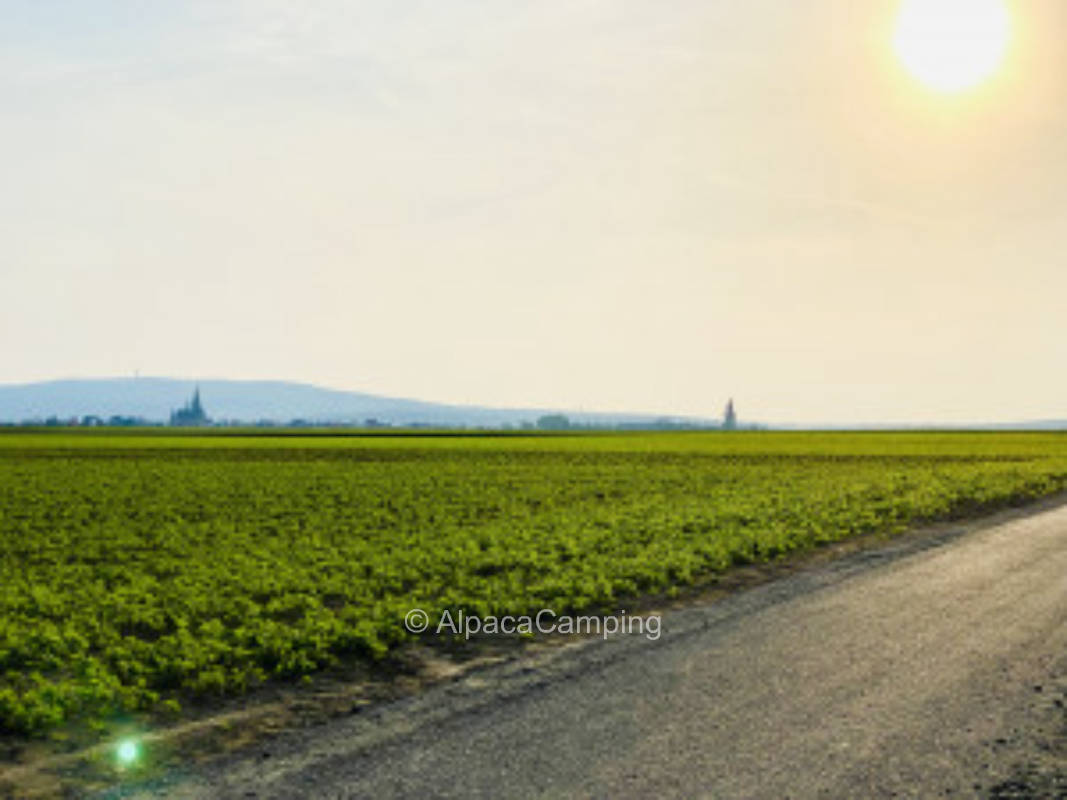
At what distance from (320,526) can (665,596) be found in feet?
45.6

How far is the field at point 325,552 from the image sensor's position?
474 inches

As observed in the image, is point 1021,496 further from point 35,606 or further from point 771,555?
point 35,606

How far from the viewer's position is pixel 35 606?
15.6 metres

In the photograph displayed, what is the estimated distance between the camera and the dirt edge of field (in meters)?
8.35

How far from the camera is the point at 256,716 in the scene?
10047 millimetres

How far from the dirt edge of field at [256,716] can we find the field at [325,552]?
41 cm

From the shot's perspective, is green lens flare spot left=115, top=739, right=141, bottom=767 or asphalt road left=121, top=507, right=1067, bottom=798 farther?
green lens flare spot left=115, top=739, right=141, bottom=767

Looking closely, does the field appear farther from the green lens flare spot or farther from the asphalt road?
the asphalt road

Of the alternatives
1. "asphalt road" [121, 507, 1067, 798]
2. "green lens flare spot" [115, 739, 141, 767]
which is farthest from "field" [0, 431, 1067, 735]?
"asphalt road" [121, 507, 1067, 798]

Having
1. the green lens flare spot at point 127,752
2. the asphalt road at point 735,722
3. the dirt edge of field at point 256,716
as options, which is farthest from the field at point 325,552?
the asphalt road at point 735,722

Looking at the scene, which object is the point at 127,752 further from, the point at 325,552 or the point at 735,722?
the point at 325,552

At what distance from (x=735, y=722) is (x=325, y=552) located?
46.5 feet

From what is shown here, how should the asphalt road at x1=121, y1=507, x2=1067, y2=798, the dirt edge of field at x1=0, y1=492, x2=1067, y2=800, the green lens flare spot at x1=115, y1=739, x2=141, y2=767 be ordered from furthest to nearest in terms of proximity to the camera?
the green lens flare spot at x1=115, y1=739, x2=141, y2=767, the dirt edge of field at x1=0, y1=492, x2=1067, y2=800, the asphalt road at x1=121, y1=507, x2=1067, y2=798

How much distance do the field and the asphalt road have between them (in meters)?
2.41
